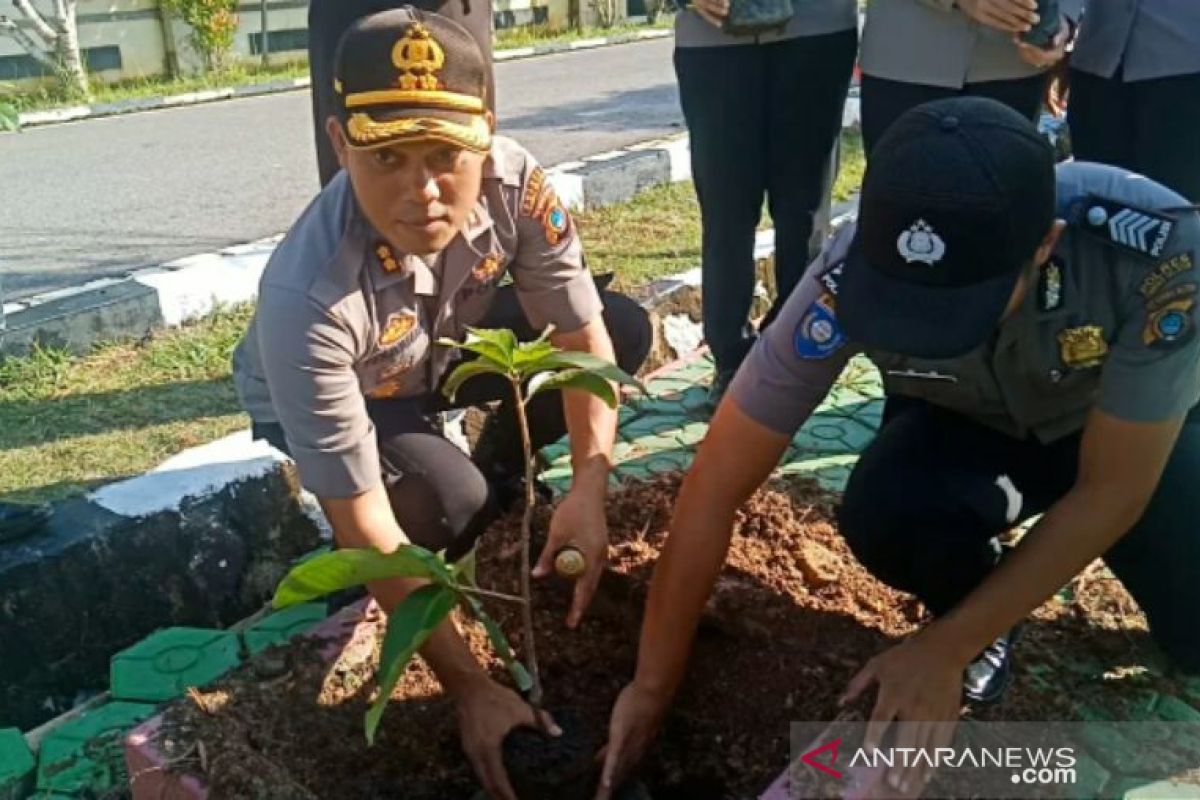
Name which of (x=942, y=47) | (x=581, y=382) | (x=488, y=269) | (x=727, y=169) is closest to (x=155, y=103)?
(x=727, y=169)

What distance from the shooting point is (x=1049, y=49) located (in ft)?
8.20

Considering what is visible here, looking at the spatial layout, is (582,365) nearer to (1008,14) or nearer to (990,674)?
(990,674)

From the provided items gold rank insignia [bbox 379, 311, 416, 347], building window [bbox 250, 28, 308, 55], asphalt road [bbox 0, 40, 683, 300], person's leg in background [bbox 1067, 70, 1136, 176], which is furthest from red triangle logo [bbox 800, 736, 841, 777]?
building window [bbox 250, 28, 308, 55]

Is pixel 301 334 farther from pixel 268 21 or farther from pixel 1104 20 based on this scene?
pixel 268 21

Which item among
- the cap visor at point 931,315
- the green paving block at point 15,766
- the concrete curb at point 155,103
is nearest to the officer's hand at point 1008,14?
the cap visor at point 931,315

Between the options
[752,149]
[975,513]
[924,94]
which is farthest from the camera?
[752,149]

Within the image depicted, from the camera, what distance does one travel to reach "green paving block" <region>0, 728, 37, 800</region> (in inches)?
81.0

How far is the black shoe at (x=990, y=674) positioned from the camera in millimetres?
1833

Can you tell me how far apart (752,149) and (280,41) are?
12915 mm

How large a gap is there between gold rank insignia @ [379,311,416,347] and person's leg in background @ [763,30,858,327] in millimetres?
1093

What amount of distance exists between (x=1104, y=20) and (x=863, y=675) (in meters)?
1.62

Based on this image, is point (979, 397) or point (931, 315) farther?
point (979, 397)

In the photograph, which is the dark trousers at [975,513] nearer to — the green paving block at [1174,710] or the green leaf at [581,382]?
the green paving block at [1174,710]

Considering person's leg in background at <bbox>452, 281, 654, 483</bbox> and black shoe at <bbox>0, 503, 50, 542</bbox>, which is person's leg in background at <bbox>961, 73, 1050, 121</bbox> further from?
black shoe at <bbox>0, 503, 50, 542</bbox>
